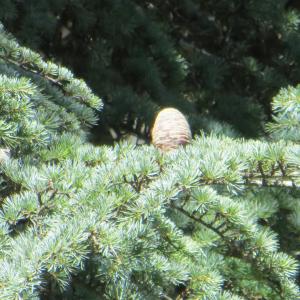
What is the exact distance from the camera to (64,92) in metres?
2.38

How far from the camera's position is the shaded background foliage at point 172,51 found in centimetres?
303

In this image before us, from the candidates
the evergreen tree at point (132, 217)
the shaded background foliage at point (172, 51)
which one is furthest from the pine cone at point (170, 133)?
the shaded background foliage at point (172, 51)

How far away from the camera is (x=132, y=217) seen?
1.67 meters

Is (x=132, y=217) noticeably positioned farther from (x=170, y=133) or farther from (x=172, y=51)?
(x=172, y=51)

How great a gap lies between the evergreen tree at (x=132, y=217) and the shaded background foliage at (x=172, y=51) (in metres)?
0.94

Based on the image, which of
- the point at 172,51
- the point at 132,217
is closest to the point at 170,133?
the point at 132,217

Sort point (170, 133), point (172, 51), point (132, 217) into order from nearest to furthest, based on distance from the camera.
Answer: point (132, 217) < point (170, 133) < point (172, 51)

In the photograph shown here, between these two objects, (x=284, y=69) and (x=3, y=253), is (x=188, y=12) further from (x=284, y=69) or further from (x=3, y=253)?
(x=3, y=253)

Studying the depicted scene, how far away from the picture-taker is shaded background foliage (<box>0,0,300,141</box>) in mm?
3033

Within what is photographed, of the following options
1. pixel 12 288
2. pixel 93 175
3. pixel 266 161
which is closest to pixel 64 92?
pixel 93 175

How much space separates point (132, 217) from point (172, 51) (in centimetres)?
163

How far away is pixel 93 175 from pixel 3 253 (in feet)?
0.90

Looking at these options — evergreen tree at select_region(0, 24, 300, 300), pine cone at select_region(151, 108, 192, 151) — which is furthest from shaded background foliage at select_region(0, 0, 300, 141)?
evergreen tree at select_region(0, 24, 300, 300)

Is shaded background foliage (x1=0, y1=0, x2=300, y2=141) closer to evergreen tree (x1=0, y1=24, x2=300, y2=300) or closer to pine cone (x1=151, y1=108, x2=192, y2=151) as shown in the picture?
pine cone (x1=151, y1=108, x2=192, y2=151)
